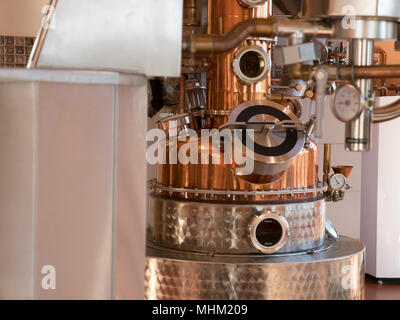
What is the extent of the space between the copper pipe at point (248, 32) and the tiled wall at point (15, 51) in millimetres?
464

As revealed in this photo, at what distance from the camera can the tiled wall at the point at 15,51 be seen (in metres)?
1.92

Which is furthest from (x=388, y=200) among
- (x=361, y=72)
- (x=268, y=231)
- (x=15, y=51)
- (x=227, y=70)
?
(x=15, y=51)

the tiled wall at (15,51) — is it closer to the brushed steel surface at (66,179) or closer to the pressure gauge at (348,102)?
the brushed steel surface at (66,179)

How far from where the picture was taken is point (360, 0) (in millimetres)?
1721

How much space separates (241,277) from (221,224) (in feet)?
0.72

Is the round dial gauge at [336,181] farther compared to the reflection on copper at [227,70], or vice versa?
the round dial gauge at [336,181]

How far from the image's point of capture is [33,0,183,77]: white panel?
1.58 m

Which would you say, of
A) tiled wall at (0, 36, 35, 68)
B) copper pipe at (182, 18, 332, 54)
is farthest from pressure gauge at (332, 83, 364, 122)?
tiled wall at (0, 36, 35, 68)

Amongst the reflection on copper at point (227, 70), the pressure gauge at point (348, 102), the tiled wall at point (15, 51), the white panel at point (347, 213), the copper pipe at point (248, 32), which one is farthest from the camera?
the white panel at point (347, 213)

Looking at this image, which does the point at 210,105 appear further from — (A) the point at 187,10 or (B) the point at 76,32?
(B) the point at 76,32

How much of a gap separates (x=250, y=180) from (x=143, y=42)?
3.44 ft

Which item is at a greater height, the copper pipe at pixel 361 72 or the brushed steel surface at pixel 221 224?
the copper pipe at pixel 361 72

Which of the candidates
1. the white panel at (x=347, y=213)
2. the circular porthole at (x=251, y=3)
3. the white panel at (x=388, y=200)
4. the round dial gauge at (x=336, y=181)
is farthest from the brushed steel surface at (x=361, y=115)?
the white panel at (x=347, y=213)
